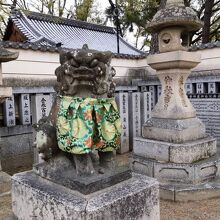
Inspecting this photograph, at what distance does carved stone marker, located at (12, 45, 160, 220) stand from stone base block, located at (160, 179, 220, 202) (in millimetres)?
1512

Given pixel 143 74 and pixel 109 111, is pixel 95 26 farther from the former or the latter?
pixel 109 111

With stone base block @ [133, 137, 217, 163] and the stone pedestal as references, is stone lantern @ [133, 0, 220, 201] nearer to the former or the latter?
stone base block @ [133, 137, 217, 163]

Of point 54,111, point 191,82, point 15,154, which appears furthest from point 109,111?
point 191,82

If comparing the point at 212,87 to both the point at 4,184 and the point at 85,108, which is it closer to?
the point at 4,184

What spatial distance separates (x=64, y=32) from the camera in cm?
1322

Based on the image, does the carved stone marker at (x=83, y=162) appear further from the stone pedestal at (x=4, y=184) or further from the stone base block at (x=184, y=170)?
the stone pedestal at (x=4, y=184)

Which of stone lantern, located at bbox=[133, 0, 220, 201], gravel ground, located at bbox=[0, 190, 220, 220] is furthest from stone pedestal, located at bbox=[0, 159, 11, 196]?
stone lantern, located at bbox=[133, 0, 220, 201]

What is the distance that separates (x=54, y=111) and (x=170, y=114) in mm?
2271

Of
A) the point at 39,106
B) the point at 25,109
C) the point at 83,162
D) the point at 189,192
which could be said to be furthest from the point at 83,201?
the point at 25,109

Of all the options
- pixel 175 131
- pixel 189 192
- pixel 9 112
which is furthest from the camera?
pixel 9 112

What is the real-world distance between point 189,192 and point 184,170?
30 cm

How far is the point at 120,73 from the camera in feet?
26.6

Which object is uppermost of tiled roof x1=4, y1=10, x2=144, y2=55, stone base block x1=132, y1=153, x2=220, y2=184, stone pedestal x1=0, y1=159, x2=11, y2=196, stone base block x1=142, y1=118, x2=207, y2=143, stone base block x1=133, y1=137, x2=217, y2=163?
tiled roof x1=4, y1=10, x2=144, y2=55

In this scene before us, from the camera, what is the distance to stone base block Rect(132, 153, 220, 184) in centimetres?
372
